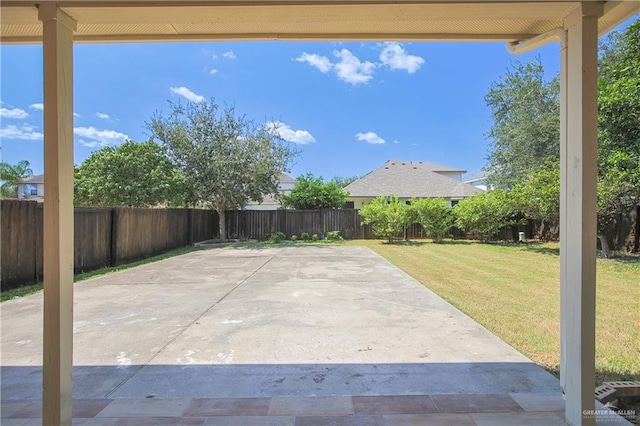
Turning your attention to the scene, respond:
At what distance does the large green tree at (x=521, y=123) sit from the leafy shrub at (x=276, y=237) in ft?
37.9

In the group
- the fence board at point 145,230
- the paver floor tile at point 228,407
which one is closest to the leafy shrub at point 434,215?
the fence board at point 145,230

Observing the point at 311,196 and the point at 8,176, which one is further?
the point at 311,196

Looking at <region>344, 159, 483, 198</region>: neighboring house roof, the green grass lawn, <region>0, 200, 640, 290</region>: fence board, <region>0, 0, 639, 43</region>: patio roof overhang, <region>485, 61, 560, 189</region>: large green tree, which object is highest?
<region>485, 61, 560, 189</region>: large green tree

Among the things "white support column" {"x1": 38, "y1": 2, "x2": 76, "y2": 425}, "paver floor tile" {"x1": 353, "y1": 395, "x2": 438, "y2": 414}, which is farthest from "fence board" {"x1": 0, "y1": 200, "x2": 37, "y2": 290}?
"paver floor tile" {"x1": 353, "y1": 395, "x2": 438, "y2": 414}

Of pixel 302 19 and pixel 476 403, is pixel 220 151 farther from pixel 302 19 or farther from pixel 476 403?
pixel 476 403

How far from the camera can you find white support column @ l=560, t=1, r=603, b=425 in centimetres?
211

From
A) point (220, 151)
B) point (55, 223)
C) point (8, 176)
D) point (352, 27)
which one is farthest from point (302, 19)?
point (220, 151)

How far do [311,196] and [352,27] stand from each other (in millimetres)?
16688

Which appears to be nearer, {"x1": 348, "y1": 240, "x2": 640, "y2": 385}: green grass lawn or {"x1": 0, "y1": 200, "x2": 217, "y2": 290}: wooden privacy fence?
{"x1": 348, "y1": 240, "x2": 640, "y2": 385}: green grass lawn

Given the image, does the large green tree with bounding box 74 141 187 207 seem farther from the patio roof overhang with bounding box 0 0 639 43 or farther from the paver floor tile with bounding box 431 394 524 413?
the paver floor tile with bounding box 431 394 524 413

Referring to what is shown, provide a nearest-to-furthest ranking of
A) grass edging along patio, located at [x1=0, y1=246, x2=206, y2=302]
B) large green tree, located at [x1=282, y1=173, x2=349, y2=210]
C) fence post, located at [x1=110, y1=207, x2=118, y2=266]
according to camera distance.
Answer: grass edging along patio, located at [x1=0, y1=246, x2=206, y2=302] < fence post, located at [x1=110, y1=207, x2=118, y2=266] < large green tree, located at [x1=282, y1=173, x2=349, y2=210]

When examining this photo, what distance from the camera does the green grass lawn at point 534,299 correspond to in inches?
138

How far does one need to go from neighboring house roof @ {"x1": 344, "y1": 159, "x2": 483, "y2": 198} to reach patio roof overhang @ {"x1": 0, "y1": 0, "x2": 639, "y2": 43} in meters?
20.7

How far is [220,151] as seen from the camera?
1578 centimetres
